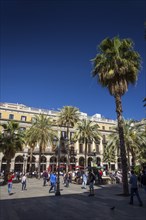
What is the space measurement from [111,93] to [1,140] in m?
16.8

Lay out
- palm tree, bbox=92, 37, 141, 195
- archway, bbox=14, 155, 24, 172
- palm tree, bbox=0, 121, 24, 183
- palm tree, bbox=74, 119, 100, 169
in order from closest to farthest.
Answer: palm tree, bbox=92, 37, 141, 195 → palm tree, bbox=0, 121, 24, 183 → palm tree, bbox=74, 119, 100, 169 → archway, bbox=14, 155, 24, 172

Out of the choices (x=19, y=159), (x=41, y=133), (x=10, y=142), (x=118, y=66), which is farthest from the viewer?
(x=19, y=159)

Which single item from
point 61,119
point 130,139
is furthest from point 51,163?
point 130,139

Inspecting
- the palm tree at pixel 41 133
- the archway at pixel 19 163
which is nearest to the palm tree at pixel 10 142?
the palm tree at pixel 41 133

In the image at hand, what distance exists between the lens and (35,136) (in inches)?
1729

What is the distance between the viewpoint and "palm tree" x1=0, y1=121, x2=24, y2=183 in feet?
92.2

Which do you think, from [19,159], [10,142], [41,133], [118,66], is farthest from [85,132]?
[118,66]

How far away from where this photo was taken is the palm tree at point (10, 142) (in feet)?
92.2

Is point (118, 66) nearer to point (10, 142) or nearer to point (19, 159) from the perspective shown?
point (10, 142)

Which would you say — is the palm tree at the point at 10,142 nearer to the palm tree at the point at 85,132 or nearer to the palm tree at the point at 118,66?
the palm tree at the point at 118,66

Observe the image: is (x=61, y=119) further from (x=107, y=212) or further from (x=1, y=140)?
(x=107, y=212)

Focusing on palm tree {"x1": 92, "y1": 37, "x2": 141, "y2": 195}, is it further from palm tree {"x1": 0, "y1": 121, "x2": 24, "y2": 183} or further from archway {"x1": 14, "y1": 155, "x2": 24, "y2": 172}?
archway {"x1": 14, "y1": 155, "x2": 24, "y2": 172}

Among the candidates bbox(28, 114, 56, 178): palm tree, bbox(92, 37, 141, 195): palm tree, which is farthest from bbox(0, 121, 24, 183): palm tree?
bbox(92, 37, 141, 195): palm tree

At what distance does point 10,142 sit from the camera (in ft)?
92.4
